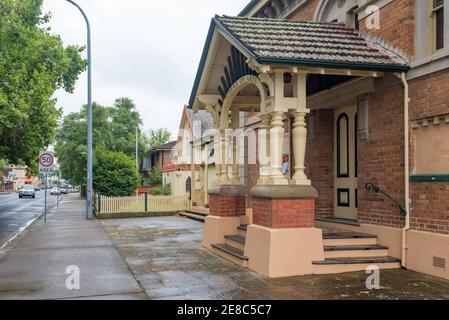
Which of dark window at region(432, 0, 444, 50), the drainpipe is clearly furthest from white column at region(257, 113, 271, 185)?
dark window at region(432, 0, 444, 50)

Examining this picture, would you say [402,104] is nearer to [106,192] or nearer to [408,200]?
[408,200]

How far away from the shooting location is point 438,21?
7996mm

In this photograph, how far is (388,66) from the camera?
26.7ft

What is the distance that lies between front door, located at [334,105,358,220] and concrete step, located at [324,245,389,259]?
1802 mm

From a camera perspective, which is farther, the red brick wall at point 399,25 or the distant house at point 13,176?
the distant house at point 13,176

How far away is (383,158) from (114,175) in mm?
19757

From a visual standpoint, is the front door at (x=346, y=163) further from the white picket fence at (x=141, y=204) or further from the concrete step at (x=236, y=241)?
the white picket fence at (x=141, y=204)

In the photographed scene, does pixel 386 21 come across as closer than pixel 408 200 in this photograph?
No

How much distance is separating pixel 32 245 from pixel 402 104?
968 cm

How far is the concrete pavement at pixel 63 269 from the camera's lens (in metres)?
6.79

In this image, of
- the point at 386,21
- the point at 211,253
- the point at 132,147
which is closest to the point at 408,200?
the point at 386,21

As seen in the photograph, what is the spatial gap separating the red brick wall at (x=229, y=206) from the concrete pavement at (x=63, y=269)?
2530 millimetres

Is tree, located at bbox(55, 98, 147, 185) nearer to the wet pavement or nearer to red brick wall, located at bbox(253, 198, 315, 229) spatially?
the wet pavement

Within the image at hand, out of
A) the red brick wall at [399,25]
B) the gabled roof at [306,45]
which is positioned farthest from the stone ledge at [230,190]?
the red brick wall at [399,25]
